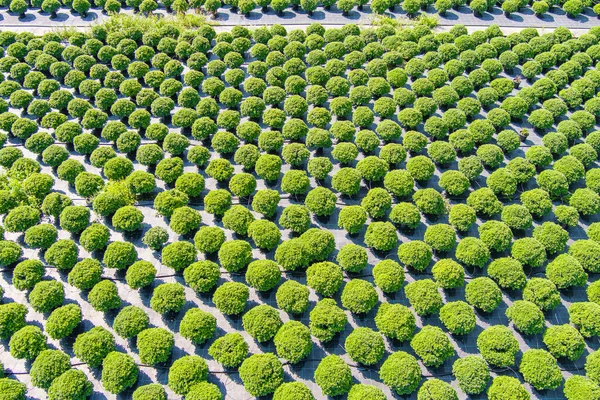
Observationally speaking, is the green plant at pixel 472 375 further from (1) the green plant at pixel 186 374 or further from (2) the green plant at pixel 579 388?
(1) the green plant at pixel 186 374

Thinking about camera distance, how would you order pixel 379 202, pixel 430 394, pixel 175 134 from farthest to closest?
pixel 175 134, pixel 379 202, pixel 430 394

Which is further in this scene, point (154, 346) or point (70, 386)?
point (154, 346)

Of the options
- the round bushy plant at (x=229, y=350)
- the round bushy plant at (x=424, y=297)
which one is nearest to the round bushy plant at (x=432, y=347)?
the round bushy plant at (x=424, y=297)

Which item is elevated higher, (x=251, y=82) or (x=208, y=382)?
(x=251, y=82)

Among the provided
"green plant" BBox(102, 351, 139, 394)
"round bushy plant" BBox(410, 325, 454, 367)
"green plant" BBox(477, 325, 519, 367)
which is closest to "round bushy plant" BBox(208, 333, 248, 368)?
"green plant" BBox(102, 351, 139, 394)

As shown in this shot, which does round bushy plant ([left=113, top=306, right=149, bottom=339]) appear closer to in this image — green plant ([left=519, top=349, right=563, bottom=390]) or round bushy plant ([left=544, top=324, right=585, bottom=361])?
green plant ([left=519, top=349, right=563, bottom=390])

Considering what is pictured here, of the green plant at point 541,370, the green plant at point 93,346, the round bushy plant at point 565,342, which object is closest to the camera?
the green plant at point 541,370

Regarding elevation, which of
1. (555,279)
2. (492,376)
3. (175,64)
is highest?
(175,64)

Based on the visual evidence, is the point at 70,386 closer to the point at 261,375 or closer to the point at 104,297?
the point at 104,297

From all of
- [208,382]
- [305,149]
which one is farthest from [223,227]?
[208,382]

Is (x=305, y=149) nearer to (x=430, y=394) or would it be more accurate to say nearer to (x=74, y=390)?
(x=430, y=394)

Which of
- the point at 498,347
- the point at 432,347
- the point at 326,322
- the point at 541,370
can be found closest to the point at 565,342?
the point at 541,370
